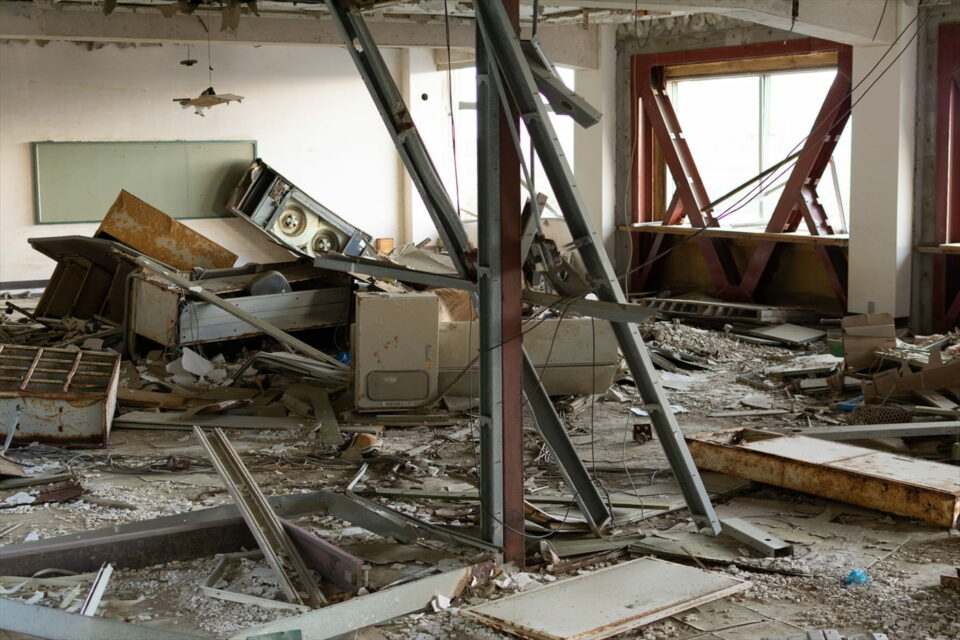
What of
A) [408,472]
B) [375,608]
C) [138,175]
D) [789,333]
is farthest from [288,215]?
[375,608]

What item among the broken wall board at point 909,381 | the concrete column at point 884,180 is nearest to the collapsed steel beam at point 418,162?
the broken wall board at point 909,381

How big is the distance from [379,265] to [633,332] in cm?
127

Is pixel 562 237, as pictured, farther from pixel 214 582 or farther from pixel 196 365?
pixel 214 582

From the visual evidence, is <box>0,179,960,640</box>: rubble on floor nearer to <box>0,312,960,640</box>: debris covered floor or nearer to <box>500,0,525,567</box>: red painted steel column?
<box>0,312,960,640</box>: debris covered floor

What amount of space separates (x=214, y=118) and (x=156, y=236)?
6.27 metres

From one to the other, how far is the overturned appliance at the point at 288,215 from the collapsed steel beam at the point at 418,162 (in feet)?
35.2

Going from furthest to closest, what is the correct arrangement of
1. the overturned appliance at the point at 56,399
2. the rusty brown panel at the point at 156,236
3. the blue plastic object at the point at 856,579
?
the rusty brown panel at the point at 156,236
the overturned appliance at the point at 56,399
the blue plastic object at the point at 856,579

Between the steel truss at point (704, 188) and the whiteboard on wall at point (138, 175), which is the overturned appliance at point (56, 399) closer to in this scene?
the steel truss at point (704, 188)

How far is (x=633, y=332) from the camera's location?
16.7 feet

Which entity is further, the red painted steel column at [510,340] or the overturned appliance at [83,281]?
the overturned appliance at [83,281]

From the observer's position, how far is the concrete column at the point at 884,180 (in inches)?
440

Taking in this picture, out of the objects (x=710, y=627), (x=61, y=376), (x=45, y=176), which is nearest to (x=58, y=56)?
(x=45, y=176)

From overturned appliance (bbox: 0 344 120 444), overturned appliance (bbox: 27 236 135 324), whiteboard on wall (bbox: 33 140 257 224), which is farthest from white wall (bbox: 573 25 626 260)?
overturned appliance (bbox: 0 344 120 444)

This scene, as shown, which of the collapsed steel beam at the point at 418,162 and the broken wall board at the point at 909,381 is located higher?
the collapsed steel beam at the point at 418,162
